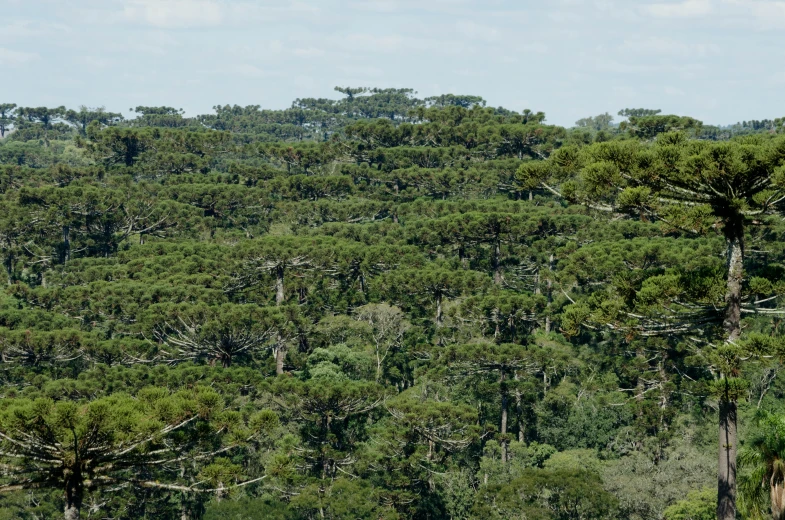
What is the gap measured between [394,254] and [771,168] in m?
56.3

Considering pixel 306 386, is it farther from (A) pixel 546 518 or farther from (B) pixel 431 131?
(B) pixel 431 131

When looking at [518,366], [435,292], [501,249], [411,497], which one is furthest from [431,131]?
[411,497]

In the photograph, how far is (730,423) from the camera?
2036 centimetres

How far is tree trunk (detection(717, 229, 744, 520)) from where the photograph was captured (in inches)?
799

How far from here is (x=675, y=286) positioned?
67.9 feet

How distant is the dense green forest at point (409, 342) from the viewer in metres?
21.4

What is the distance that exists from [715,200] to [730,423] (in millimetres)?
4669

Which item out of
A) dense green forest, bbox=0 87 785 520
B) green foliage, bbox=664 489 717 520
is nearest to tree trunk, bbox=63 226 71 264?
dense green forest, bbox=0 87 785 520

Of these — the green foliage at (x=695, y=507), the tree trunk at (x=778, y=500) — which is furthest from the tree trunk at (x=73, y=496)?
the green foliage at (x=695, y=507)

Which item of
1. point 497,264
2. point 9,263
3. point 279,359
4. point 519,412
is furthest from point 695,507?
point 9,263

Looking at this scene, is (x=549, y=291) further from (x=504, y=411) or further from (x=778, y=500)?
(x=778, y=500)

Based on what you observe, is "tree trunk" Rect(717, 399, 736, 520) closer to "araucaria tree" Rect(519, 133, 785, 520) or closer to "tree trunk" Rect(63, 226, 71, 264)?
"araucaria tree" Rect(519, 133, 785, 520)

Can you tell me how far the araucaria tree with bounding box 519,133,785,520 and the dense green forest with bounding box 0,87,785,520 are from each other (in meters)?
0.06

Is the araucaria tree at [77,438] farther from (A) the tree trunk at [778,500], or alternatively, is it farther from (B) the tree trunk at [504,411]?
(B) the tree trunk at [504,411]
